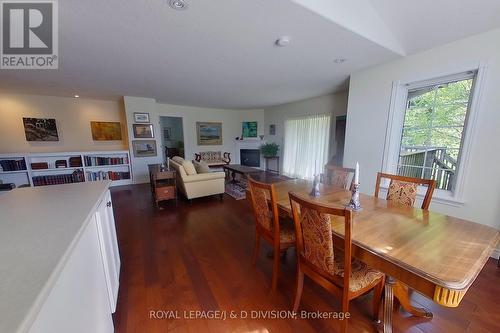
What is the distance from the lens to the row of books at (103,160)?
4.60m

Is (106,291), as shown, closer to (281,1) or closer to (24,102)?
(281,1)

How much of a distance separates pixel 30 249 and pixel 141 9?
1.79 meters

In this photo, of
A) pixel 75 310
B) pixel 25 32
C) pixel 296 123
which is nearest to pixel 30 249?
pixel 75 310

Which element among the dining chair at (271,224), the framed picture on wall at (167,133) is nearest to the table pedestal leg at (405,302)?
the dining chair at (271,224)

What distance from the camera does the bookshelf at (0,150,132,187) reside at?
13.0 feet

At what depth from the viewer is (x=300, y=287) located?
1416 mm

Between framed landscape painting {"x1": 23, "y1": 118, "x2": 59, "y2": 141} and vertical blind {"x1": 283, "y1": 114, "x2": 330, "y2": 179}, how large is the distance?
6.05 meters

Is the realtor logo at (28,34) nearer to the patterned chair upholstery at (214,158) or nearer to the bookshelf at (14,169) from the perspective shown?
the bookshelf at (14,169)

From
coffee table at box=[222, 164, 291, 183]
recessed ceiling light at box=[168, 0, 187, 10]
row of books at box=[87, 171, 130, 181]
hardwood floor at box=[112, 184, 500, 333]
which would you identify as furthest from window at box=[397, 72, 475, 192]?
row of books at box=[87, 171, 130, 181]

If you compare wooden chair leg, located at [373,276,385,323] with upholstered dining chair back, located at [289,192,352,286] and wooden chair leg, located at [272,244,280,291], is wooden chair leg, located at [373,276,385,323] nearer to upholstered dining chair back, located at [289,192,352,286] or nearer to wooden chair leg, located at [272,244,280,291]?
upholstered dining chair back, located at [289,192,352,286]

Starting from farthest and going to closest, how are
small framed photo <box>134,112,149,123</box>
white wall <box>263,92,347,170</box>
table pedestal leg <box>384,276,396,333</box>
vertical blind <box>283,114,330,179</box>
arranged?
vertical blind <box>283,114,330,179</box>
small framed photo <box>134,112,149,123</box>
white wall <box>263,92,347,170</box>
table pedestal leg <box>384,276,396,333</box>

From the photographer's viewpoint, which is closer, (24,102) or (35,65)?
(35,65)

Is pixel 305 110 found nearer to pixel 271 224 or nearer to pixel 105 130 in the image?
pixel 271 224

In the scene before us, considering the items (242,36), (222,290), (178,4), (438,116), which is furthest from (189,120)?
(438,116)
